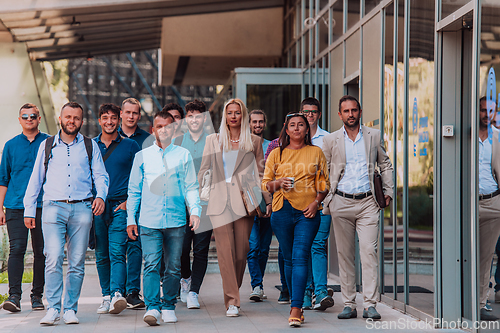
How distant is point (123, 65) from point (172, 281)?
1369 inches

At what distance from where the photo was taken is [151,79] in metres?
38.2

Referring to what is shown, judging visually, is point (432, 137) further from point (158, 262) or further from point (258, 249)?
point (158, 262)

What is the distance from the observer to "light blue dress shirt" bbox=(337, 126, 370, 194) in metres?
5.61

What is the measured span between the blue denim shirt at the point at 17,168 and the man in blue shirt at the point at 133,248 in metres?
0.96

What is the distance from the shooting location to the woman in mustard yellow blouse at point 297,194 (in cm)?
523

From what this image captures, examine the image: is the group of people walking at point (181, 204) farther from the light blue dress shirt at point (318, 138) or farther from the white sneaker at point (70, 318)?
the light blue dress shirt at point (318, 138)

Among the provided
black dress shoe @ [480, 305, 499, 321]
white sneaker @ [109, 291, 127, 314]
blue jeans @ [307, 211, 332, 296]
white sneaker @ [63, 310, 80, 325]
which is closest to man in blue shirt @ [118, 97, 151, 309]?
white sneaker @ [109, 291, 127, 314]

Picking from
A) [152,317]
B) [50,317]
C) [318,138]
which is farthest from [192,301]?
[318,138]

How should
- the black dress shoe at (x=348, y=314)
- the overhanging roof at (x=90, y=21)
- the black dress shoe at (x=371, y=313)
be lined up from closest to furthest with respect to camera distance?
the black dress shoe at (x=371, y=313) → the black dress shoe at (x=348, y=314) → the overhanging roof at (x=90, y=21)

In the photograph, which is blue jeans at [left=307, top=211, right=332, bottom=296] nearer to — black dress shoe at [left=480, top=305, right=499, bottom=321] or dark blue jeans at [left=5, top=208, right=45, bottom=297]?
black dress shoe at [left=480, top=305, right=499, bottom=321]

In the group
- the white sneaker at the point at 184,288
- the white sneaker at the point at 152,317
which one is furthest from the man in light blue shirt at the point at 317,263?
the white sneaker at the point at 152,317

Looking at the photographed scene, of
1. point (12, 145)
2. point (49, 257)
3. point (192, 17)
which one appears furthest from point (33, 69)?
point (49, 257)

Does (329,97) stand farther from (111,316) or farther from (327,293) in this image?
(111,316)

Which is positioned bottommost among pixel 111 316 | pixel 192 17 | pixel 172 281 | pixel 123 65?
pixel 111 316
